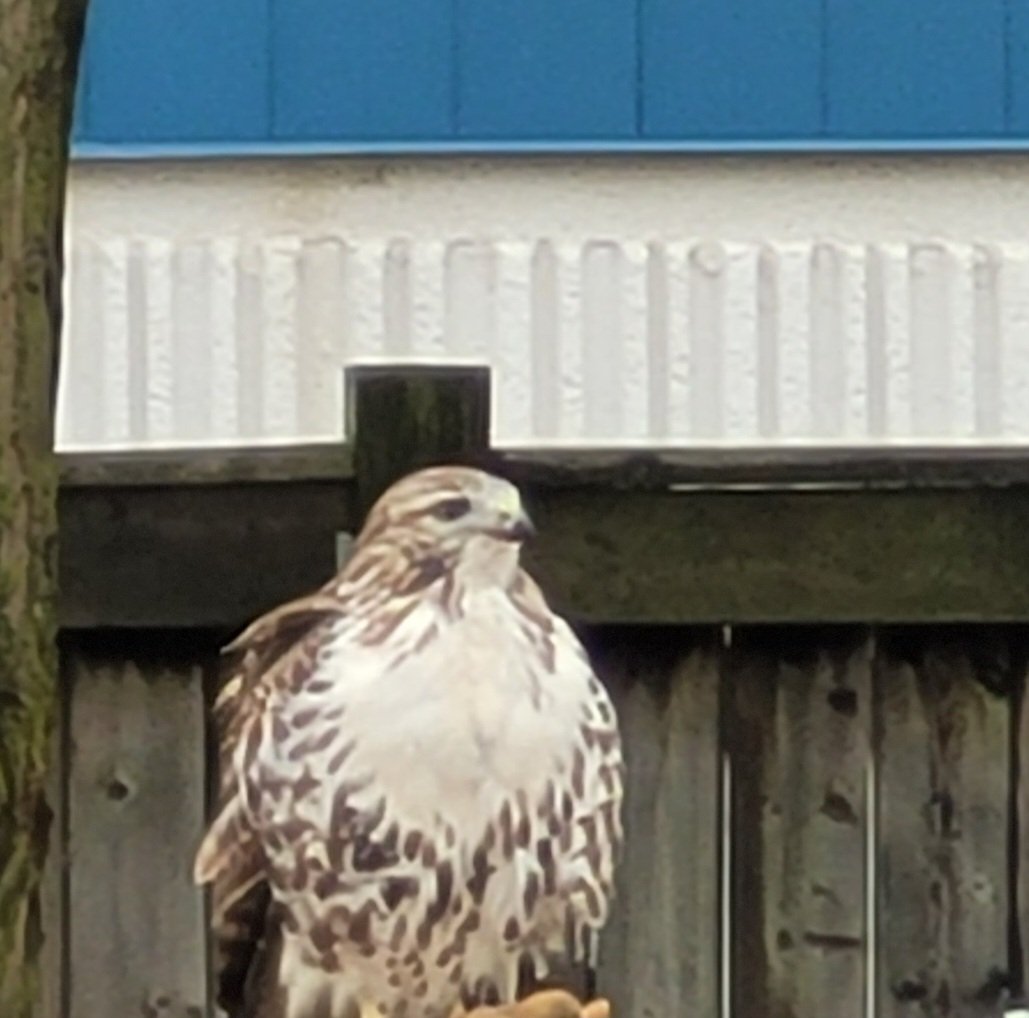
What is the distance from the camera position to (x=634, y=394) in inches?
142

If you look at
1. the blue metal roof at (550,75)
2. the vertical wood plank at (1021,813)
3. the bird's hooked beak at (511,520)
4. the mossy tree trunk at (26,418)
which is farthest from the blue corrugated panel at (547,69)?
the bird's hooked beak at (511,520)

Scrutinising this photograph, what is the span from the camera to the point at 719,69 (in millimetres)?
3596

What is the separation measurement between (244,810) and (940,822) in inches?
36.3

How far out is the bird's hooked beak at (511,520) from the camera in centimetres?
187

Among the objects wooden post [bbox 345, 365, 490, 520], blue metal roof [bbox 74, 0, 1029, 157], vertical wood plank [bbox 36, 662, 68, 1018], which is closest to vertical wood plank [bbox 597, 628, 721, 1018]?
wooden post [bbox 345, 365, 490, 520]

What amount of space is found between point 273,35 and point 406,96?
0.18 metres

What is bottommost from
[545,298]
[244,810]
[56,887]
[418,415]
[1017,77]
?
[56,887]

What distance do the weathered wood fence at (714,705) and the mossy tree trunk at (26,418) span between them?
488mm

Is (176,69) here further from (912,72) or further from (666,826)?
(666,826)

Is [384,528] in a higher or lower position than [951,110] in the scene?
lower

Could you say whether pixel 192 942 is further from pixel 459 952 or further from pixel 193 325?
pixel 193 325

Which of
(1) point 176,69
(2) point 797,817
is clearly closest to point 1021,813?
(2) point 797,817

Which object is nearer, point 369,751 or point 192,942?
point 369,751

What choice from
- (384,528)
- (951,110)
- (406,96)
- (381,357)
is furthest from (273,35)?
(384,528)
